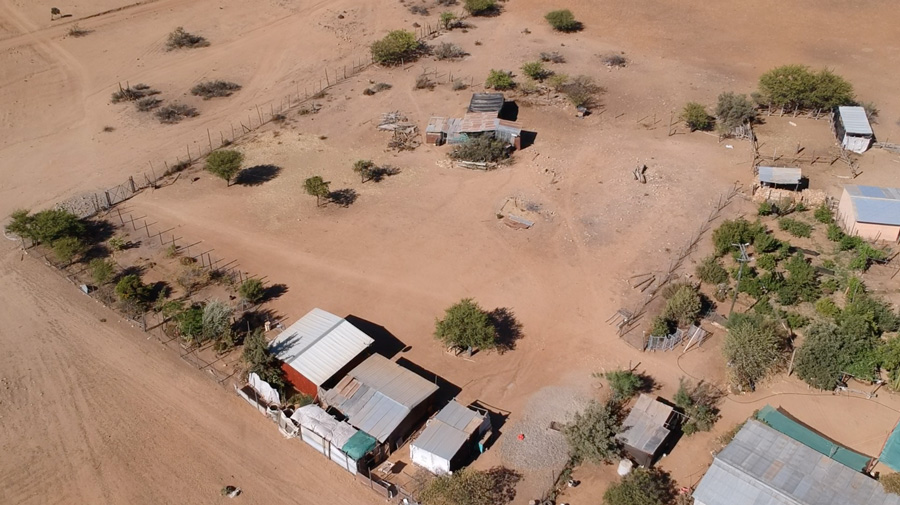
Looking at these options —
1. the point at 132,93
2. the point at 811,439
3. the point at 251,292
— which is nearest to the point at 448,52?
the point at 132,93

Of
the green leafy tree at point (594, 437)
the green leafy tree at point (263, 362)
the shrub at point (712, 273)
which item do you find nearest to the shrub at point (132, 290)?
the green leafy tree at point (263, 362)

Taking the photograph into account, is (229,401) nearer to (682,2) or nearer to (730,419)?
(730,419)

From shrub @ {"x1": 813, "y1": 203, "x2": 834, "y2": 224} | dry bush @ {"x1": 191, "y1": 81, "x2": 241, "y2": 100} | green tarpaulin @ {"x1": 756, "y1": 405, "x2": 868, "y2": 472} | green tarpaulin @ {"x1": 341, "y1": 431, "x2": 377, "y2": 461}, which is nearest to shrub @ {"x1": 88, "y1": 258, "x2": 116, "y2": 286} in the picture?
green tarpaulin @ {"x1": 341, "y1": 431, "x2": 377, "y2": 461}

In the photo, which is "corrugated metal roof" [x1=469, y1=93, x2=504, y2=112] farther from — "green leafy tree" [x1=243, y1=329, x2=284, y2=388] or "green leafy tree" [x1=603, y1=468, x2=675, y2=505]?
"green leafy tree" [x1=603, y1=468, x2=675, y2=505]

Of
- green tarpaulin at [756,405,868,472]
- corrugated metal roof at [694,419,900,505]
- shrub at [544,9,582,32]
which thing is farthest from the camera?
shrub at [544,9,582,32]

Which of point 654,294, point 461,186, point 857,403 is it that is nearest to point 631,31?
point 461,186

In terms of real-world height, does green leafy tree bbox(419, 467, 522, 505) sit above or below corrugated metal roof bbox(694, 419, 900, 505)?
below

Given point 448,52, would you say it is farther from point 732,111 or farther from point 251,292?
point 251,292

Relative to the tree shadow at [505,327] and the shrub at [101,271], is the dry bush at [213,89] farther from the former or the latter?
the tree shadow at [505,327]
